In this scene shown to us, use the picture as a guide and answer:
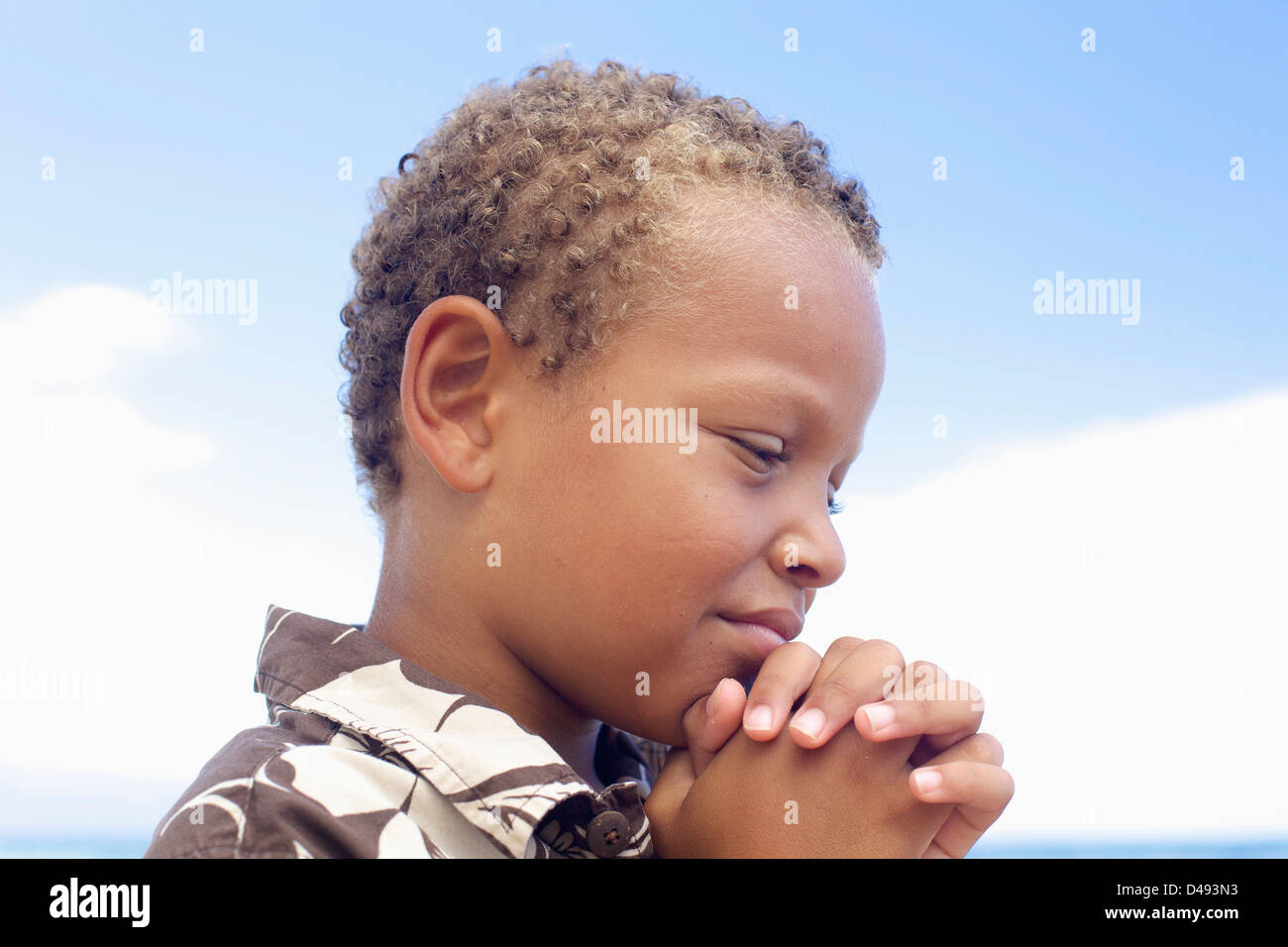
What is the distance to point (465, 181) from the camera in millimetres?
2064

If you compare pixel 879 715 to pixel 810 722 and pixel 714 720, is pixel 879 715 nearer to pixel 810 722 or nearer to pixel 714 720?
pixel 810 722

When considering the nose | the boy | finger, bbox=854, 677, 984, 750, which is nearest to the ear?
the boy

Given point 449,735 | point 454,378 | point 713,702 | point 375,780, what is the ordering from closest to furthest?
point 375,780 → point 449,735 → point 713,702 → point 454,378

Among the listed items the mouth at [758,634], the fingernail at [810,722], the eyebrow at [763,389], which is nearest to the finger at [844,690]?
the fingernail at [810,722]

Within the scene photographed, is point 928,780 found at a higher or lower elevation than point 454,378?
lower

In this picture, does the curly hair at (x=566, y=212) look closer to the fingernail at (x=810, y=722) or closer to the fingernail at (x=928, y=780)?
the fingernail at (x=810, y=722)

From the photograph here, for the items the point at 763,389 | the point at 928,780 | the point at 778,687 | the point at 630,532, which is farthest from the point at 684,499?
the point at 928,780

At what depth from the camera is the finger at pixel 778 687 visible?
64.7 inches

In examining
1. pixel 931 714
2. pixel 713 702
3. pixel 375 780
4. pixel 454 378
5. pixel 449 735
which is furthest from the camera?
pixel 454 378

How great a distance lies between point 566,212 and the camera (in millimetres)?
1905

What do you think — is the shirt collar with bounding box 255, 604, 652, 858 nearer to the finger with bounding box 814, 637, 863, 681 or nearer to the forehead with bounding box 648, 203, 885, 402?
the finger with bounding box 814, 637, 863, 681

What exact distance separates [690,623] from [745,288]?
0.60 metres

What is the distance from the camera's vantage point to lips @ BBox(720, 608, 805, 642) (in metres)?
1.79

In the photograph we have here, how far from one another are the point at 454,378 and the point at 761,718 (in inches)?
33.0
